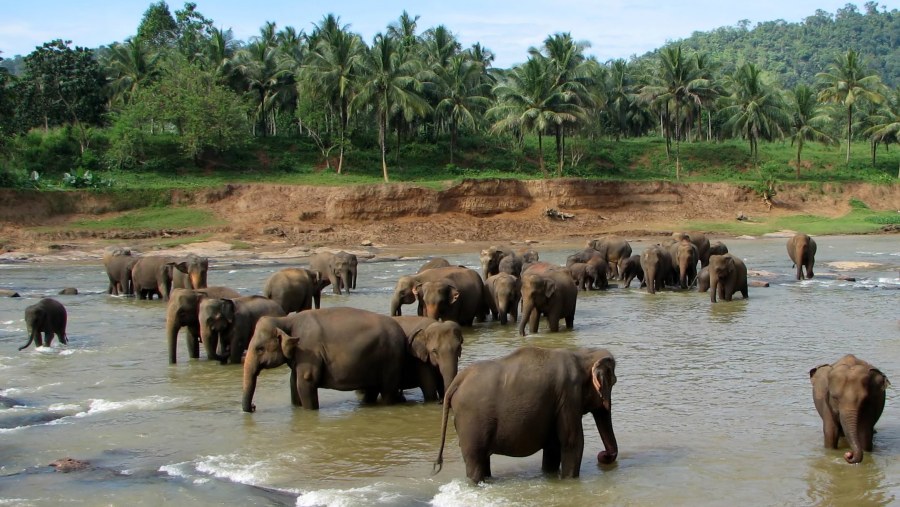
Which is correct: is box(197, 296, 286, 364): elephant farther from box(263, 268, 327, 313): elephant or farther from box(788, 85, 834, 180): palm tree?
box(788, 85, 834, 180): palm tree

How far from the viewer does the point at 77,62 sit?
58938mm

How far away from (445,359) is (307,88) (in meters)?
44.3

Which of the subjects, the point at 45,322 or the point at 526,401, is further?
the point at 45,322

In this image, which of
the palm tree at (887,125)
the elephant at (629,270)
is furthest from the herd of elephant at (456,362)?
the palm tree at (887,125)

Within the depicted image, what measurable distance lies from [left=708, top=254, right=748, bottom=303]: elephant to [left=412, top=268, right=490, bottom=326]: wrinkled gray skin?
578cm

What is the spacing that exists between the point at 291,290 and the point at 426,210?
102 feet

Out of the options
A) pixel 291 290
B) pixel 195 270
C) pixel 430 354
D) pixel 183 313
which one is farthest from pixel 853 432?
pixel 195 270

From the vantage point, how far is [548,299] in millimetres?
17219

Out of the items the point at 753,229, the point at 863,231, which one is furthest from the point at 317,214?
the point at 863,231

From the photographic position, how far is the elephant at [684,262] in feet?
79.4

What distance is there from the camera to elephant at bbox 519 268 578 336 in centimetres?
1691

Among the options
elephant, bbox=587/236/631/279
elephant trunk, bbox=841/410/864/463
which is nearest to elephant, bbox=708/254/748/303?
elephant, bbox=587/236/631/279

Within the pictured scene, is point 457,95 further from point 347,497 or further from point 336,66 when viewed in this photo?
point 347,497

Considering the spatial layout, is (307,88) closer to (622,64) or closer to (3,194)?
(3,194)
